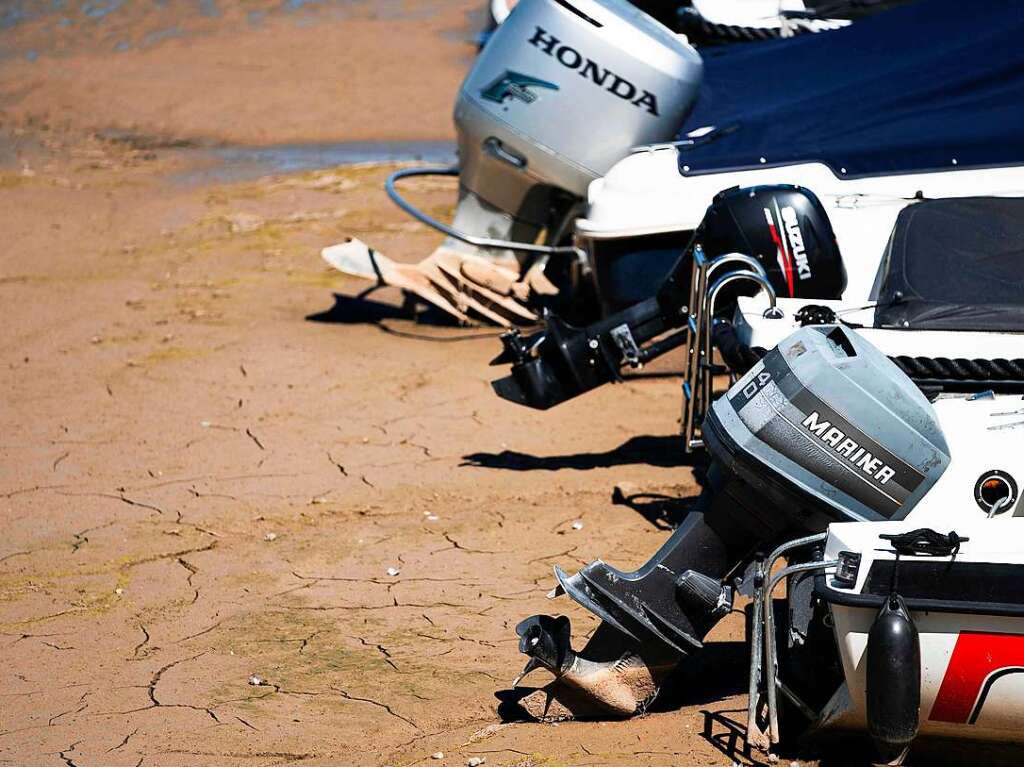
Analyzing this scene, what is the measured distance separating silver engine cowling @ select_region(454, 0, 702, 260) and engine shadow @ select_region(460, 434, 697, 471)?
1.57 metres

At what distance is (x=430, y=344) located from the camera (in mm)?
7082

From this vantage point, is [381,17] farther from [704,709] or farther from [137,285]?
[704,709]

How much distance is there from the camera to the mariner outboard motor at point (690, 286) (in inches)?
187

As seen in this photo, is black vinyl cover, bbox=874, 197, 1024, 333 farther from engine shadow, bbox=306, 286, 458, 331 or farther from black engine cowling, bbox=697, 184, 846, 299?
engine shadow, bbox=306, 286, 458, 331

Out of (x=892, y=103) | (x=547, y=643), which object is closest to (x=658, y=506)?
(x=547, y=643)

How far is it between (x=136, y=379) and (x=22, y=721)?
3188 mm

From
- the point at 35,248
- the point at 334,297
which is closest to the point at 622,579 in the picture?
the point at 334,297

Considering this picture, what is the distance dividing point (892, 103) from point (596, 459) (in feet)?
6.55

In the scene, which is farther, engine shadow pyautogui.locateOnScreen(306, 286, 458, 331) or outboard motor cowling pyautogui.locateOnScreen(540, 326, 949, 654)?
engine shadow pyautogui.locateOnScreen(306, 286, 458, 331)

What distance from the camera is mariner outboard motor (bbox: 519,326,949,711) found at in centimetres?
318

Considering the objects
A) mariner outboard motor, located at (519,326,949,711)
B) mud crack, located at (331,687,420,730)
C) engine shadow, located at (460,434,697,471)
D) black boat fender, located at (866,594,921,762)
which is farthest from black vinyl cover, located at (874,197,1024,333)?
mud crack, located at (331,687,420,730)

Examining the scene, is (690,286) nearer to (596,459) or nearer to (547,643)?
(596,459)

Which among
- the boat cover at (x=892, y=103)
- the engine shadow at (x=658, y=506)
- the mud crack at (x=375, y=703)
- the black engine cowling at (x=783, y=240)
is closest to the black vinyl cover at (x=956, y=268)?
the black engine cowling at (x=783, y=240)

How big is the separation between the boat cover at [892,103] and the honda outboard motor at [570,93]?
0.25 metres
